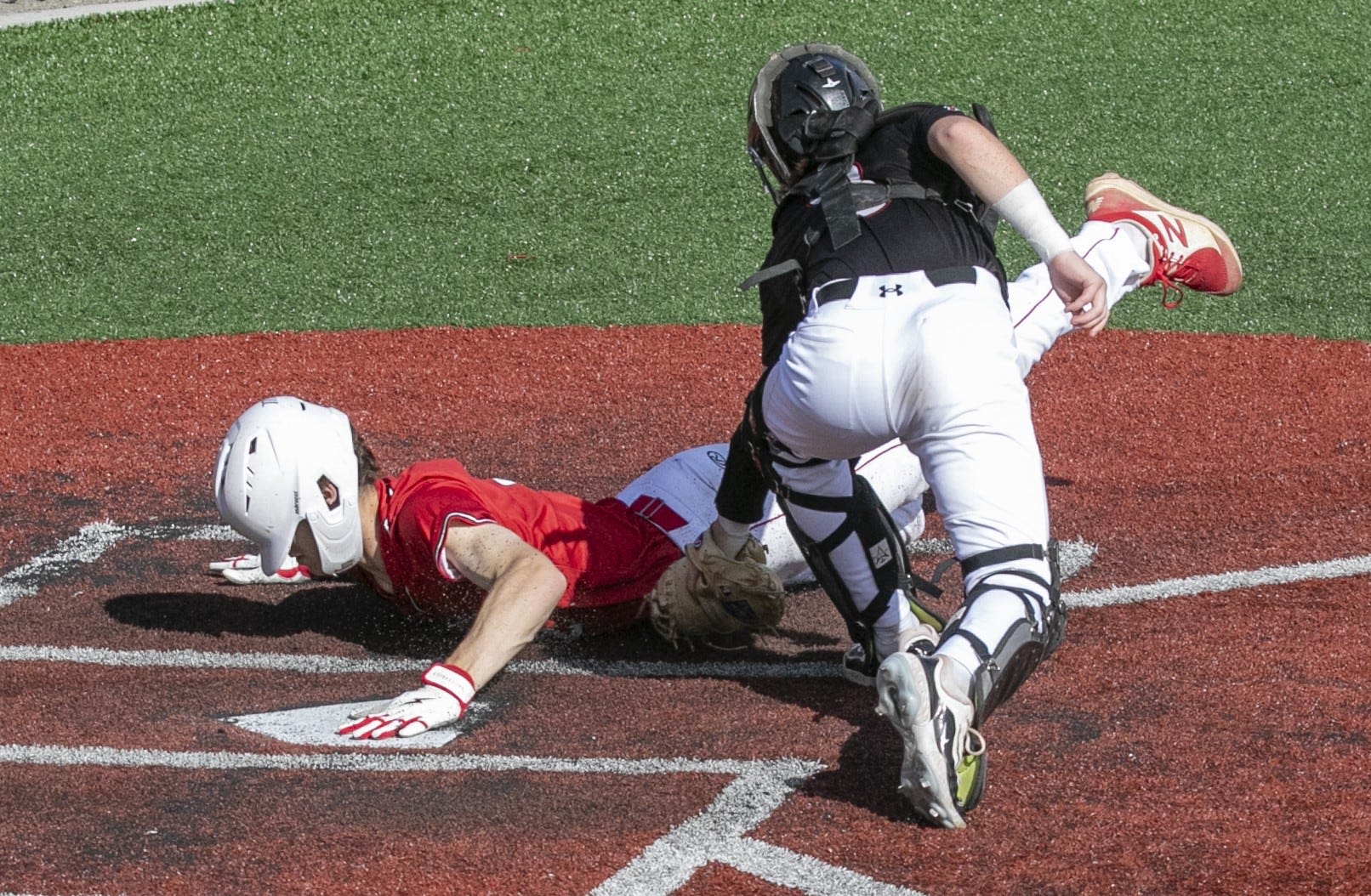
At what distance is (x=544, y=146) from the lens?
9961mm

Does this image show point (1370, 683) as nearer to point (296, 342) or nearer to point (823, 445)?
point (823, 445)

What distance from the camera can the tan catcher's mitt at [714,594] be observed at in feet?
14.2

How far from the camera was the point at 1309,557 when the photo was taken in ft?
15.8

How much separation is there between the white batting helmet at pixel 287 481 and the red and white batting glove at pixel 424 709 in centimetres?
59

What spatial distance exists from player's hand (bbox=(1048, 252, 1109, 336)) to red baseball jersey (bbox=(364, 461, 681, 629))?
156 cm

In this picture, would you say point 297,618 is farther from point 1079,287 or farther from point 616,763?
point 1079,287

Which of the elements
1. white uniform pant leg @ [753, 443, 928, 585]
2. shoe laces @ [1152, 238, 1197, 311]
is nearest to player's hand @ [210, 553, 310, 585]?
white uniform pant leg @ [753, 443, 928, 585]

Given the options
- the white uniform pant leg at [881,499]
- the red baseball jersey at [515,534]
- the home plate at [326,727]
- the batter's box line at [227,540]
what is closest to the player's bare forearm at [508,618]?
the home plate at [326,727]

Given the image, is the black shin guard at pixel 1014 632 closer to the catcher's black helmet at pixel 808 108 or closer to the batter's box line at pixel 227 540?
the catcher's black helmet at pixel 808 108

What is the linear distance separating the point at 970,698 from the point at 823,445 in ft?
2.40

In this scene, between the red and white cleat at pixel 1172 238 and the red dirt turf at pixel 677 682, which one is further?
the red and white cleat at pixel 1172 238

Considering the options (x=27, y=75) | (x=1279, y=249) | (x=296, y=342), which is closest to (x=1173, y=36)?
(x=1279, y=249)

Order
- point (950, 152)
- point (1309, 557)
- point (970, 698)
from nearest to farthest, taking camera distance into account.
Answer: point (970, 698) → point (950, 152) → point (1309, 557)

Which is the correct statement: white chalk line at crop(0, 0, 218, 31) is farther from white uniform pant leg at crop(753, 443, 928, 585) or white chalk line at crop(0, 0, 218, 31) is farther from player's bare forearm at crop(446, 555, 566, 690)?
player's bare forearm at crop(446, 555, 566, 690)
